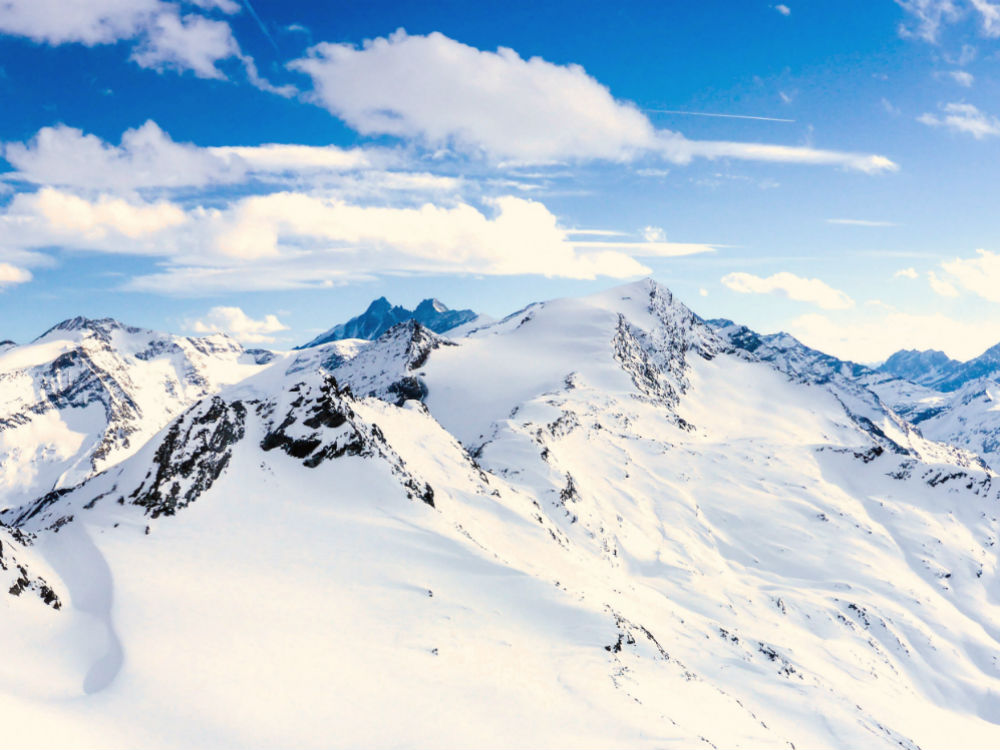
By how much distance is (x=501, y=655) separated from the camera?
26531mm

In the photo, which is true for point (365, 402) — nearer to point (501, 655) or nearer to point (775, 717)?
point (501, 655)

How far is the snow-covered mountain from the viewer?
21.1 m

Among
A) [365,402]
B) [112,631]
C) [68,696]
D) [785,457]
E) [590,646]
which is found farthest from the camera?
[785,457]

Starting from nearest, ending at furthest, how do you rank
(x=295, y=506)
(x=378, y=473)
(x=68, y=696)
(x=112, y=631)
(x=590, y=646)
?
(x=68, y=696) → (x=112, y=631) → (x=590, y=646) → (x=295, y=506) → (x=378, y=473)

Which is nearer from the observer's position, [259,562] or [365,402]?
[259,562]

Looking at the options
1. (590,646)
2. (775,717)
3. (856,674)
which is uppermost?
(590,646)

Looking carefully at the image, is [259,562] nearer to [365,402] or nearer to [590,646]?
[590,646]

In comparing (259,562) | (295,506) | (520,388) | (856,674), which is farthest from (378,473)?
(520,388)

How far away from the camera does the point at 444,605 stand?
2980cm

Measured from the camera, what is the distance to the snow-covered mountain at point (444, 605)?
69.4 ft

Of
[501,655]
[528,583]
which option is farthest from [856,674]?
[501,655]

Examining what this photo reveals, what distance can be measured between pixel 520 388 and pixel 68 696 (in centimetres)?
10434

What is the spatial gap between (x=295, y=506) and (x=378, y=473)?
6.43 meters

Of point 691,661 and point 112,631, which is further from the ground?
point 112,631
